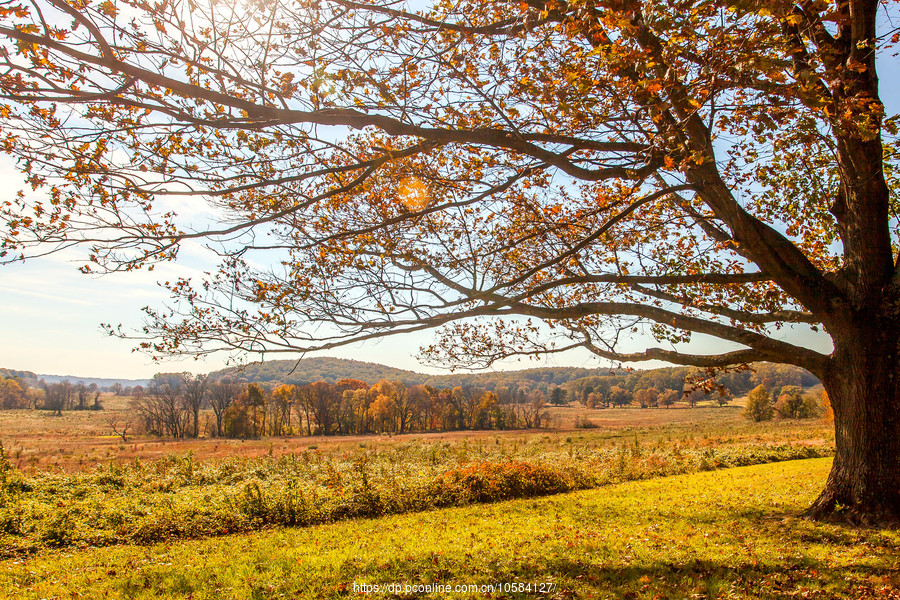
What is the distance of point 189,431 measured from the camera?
72750mm

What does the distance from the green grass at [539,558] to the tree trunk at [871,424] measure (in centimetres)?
57

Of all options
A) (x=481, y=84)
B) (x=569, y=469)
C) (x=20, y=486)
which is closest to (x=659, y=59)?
(x=481, y=84)

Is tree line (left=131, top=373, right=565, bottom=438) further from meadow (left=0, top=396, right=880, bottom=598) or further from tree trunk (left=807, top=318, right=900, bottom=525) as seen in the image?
tree trunk (left=807, top=318, right=900, bottom=525)

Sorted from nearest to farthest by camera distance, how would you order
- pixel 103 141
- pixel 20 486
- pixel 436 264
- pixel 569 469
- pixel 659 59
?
pixel 659 59 < pixel 103 141 < pixel 436 264 < pixel 20 486 < pixel 569 469

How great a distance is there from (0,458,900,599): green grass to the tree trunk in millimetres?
→ 567

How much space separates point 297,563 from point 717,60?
843 cm

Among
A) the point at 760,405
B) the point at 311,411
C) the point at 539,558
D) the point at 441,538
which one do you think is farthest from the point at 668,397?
the point at 539,558

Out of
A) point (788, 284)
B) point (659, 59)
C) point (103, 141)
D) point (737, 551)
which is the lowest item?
point (737, 551)

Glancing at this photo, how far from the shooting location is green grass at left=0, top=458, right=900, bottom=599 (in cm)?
494

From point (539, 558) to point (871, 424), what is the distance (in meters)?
5.21

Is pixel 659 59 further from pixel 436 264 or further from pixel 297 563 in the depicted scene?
pixel 297 563

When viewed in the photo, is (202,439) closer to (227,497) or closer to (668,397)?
(227,497)

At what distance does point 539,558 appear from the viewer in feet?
20.2

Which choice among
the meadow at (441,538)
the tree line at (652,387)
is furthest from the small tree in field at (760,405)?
the meadow at (441,538)
